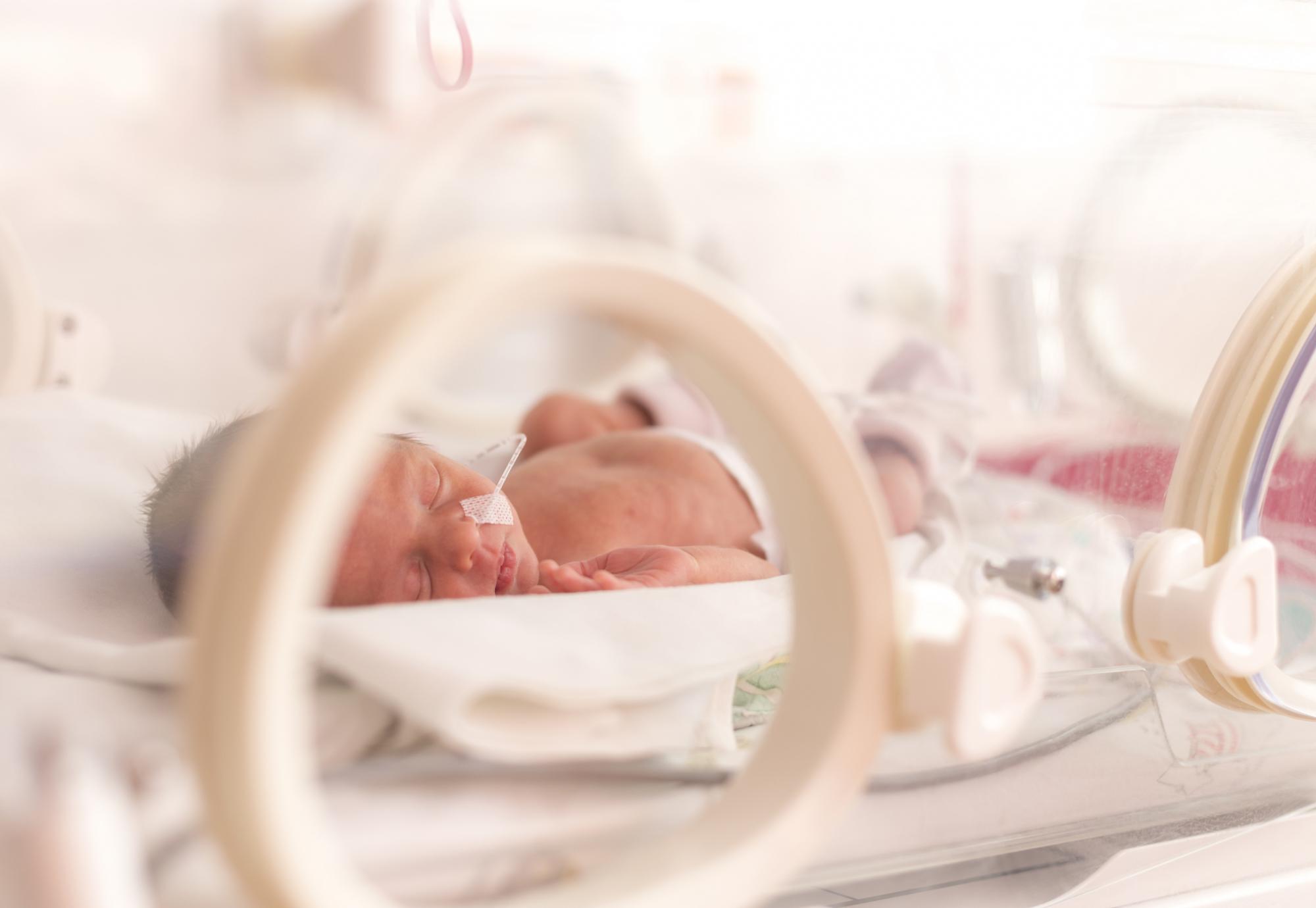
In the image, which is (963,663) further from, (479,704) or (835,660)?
(479,704)

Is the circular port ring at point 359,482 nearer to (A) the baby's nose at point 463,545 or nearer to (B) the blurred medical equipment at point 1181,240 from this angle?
(A) the baby's nose at point 463,545

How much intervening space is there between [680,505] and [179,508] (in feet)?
1.23

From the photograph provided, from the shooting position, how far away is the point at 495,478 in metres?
0.81

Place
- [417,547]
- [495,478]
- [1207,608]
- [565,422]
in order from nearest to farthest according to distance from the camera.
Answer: [1207,608], [417,547], [495,478], [565,422]

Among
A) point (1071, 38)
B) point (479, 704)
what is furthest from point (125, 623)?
point (1071, 38)

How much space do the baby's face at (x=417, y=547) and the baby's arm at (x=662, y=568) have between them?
0.03 metres

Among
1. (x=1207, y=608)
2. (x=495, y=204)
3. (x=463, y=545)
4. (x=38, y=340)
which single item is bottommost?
(x=1207, y=608)

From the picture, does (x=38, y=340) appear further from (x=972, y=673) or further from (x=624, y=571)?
(x=972, y=673)

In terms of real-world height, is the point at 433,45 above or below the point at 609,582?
above

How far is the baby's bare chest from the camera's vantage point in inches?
33.7

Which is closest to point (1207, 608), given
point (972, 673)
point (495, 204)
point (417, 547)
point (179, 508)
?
point (972, 673)

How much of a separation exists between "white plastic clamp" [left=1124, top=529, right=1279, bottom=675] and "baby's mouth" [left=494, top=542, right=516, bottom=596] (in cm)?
36

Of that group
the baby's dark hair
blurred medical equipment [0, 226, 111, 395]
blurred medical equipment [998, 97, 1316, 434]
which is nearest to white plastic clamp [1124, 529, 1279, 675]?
blurred medical equipment [998, 97, 1316, 434]

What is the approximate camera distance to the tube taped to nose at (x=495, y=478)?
713mm
